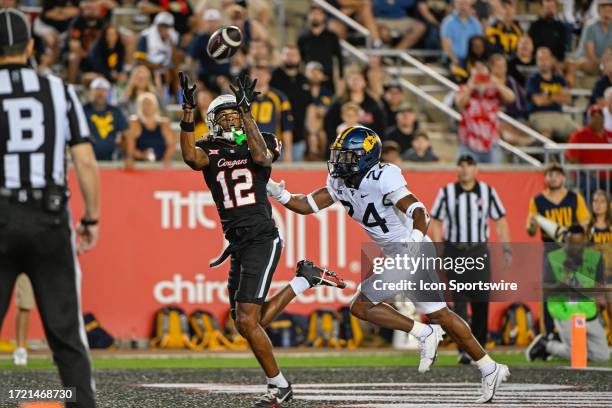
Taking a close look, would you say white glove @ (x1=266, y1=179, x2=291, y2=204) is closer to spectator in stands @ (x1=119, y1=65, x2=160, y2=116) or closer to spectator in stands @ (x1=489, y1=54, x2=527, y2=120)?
spectator in stands @ (x1=119, y1=65, x2=160, y2=116)

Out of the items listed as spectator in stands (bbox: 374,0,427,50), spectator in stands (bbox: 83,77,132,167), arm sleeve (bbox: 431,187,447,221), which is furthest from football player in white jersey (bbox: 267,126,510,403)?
spectator in stands (bbox: 374,0,427,50)

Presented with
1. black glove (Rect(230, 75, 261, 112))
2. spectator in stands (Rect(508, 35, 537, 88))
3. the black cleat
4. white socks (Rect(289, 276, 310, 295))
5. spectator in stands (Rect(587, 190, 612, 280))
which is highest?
spectator in stands (Rect(508, 35, 537, 88))

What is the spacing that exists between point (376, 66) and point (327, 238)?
2589mm

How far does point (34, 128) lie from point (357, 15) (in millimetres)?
12164

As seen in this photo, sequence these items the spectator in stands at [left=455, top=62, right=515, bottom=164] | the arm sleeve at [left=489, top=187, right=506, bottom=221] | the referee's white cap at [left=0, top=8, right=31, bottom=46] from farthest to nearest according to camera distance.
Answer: the spectator in stands at [left=455, top=62, right=515, bottom=164], the arm sleeve at [left=489, top=187, right=506, bottom=221], the referee's white cap at [left=0, top=8, right=31, bottom=46]

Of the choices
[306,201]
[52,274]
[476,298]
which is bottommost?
[476,298]

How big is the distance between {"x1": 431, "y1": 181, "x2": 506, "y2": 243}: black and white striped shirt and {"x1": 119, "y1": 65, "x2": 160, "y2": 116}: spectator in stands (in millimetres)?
3993

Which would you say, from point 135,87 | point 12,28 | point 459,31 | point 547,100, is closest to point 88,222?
point 12,28

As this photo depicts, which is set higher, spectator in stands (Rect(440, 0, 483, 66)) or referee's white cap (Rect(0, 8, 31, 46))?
spectator in stands (Rect(440, 0, 483, 66))

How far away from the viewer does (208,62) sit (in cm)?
1555

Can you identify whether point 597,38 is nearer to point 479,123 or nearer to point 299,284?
point 479,123

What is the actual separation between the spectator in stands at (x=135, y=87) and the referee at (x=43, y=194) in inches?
354

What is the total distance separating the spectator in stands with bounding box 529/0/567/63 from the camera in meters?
18.1

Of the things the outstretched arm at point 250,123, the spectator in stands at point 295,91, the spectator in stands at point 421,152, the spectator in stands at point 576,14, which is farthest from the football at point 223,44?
the spectator in stands at point 576,14
